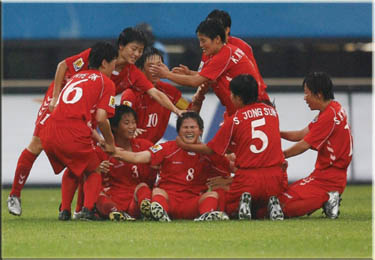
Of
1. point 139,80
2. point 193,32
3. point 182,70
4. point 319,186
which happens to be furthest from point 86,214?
point 193,32

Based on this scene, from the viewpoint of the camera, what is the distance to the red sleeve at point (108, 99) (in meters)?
7.84

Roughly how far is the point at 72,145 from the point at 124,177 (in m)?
0.85

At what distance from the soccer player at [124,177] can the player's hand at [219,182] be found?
0.56 m

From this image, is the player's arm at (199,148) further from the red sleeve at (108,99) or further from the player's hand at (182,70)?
the player's hand at (182,70)

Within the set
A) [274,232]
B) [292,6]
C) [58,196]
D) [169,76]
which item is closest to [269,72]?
[292,6]

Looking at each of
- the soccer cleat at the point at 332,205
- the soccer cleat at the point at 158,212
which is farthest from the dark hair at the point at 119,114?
the soccer cleat at the point at 332,205

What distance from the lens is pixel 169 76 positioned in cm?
848

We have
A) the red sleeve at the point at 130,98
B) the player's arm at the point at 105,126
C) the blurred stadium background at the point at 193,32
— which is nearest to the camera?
the player's arm at the point at 105,126

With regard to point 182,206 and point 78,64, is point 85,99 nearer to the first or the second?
point 78,64

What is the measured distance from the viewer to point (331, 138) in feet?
27.1

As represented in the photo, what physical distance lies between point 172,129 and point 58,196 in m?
2.16

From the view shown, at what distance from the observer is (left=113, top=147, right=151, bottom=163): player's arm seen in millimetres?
8047

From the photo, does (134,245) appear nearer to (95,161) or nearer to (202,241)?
(202,241)

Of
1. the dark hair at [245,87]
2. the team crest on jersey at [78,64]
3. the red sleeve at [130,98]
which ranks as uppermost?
the team crest on jersey at [78,64]
